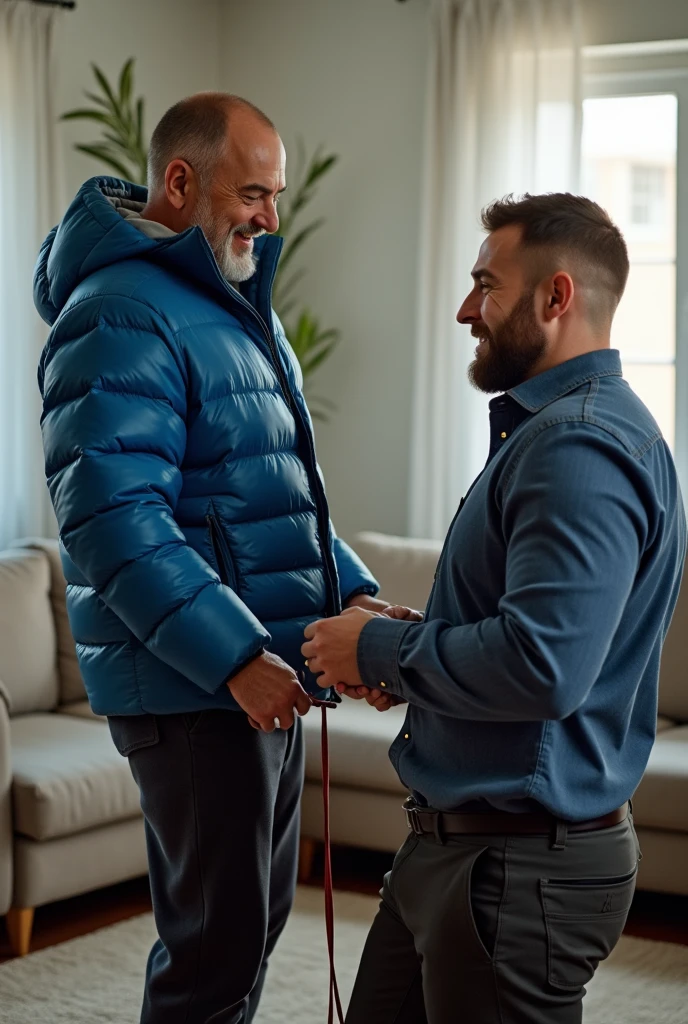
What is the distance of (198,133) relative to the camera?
189 centimetres

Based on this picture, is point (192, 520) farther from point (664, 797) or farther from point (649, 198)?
point (649, 198)

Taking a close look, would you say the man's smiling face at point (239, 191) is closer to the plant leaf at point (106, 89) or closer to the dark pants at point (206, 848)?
the dark pants at point (206, 848)

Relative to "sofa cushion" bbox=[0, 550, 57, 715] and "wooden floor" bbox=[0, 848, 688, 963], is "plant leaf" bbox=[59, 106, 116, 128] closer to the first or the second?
"sofa cushion" bbox=[0, 550, 57, 715]

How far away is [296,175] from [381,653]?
12.3 feet

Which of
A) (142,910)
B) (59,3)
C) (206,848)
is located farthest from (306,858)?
(59,3)

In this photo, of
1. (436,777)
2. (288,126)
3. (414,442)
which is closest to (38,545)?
(414,442)

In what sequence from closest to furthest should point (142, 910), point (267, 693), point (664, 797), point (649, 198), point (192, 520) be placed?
point (267, 693) < point (192, 520) < point (664, 797) < point (142, 910) < point (649, 198)

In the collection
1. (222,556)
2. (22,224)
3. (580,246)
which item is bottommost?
(222,556)

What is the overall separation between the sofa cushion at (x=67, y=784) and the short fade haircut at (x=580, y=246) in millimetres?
2078

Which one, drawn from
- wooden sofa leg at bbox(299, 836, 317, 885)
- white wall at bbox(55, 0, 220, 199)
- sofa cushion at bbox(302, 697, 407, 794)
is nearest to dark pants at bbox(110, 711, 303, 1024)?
sofa cushion at bbox(302, 697, 407, 794)

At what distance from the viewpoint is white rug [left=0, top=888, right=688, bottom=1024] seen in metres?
2.57

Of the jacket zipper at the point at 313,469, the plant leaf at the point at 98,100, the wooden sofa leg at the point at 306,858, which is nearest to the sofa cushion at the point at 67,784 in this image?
the wooden sofa leg at the point at 306,858

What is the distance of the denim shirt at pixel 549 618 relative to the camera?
3.82 ft

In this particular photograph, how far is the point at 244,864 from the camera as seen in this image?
1.76 metres
